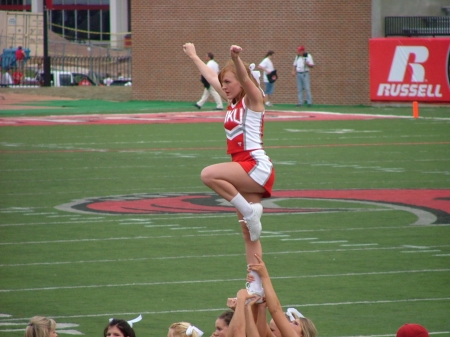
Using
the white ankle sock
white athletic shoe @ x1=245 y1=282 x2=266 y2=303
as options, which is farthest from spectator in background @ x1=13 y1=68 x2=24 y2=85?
white athletic shoe @ x1=245 y1=282 x2=266 y2=303

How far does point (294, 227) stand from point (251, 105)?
6.74 metres

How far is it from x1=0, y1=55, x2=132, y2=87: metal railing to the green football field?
28752mm

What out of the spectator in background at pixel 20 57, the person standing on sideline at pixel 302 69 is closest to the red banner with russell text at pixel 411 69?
the person standing on sideline at pixel 302 69

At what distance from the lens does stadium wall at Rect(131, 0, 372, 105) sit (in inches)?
1577

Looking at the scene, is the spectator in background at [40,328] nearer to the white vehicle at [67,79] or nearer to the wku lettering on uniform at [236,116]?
the wku lettering on uniform at [236,116]

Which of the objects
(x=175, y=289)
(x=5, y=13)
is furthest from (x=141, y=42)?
(x=175, y=289)

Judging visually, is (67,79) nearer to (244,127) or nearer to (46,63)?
(46,63)

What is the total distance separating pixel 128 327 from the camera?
18.2 feet

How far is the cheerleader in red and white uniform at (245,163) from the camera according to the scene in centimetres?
658

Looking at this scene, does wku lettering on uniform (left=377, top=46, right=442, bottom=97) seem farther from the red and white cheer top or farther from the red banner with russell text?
the red and white cheer top

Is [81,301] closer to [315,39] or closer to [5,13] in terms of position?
[315,39]

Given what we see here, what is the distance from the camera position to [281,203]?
15.4 metres

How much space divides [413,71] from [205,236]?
82.6 feet

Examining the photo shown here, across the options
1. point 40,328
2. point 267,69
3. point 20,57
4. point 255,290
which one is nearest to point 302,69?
point 267,69
